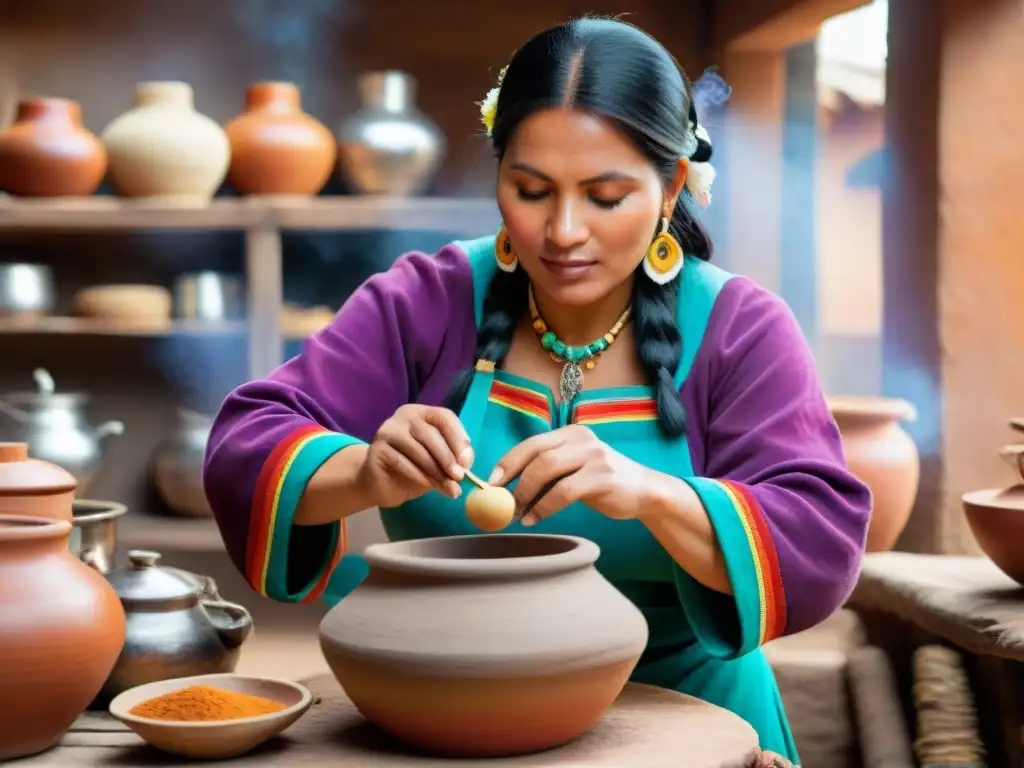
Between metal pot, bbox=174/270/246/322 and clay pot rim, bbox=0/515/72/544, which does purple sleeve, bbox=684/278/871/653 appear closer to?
clay pot rim, bbox=0/515/72/544

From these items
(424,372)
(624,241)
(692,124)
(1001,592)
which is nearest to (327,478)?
(424,372)

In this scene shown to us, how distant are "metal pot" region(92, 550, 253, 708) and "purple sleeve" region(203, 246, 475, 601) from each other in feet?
0.37

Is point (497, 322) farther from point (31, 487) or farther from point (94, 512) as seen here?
point (94, 512)

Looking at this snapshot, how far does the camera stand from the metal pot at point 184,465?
5.59 m

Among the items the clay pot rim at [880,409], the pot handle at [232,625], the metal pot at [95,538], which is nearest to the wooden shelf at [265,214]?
the clay pot rim at [880,409]

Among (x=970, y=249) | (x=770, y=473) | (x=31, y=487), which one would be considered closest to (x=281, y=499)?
(x=31, y=487)

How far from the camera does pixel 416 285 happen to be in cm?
249

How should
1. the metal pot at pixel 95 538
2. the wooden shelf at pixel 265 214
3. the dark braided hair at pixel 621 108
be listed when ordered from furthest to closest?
1. the wooden shelf at pixel 265 214
2. the metal pot at pixel 95 538
3. the dark braided hair at pixel 621 108

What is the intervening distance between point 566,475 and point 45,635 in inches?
28.4

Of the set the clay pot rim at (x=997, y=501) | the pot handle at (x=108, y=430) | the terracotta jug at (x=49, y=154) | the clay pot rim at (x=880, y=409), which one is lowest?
the pot handle at (x=108, y=430)

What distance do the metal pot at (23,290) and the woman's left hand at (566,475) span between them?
402 cm

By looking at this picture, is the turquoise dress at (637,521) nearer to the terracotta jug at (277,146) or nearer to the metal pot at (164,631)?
the metal pot at (164,631)

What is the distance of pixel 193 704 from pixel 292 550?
41 cm

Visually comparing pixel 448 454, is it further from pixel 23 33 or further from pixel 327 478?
pixel 23 33
